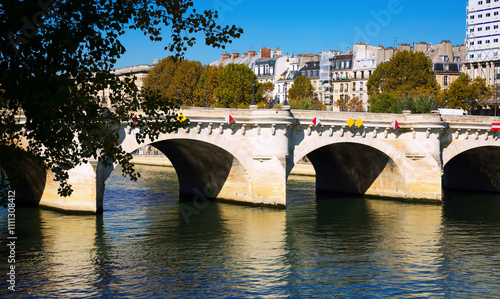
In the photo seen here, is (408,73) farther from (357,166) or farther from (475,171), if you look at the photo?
(357,166)

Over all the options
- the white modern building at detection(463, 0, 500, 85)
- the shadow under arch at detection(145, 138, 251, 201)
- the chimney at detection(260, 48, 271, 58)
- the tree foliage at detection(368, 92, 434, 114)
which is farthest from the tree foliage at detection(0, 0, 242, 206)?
the chimney at detection(260, 48, 271, 58)

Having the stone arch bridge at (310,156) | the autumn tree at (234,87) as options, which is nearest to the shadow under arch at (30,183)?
the stone arch bridge at (310,156)

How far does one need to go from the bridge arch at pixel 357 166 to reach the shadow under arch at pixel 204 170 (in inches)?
179

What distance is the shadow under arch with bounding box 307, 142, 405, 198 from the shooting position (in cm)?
5150

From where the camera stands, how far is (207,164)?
4912 centimetres

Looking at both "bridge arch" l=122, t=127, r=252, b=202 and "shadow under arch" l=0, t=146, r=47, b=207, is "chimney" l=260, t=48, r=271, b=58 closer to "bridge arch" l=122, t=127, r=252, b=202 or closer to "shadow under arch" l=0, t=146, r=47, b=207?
"bridge arch" l=122, t=127, r=252, b=202

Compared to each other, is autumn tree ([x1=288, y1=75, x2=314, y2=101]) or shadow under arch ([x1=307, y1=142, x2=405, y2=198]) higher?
autumn tree ([x1=288, y1=75, x2=314, y2=101])

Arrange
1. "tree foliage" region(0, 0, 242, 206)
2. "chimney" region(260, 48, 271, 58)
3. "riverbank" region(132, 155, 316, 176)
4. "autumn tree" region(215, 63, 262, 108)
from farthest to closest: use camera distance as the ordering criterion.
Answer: "chimney" region(260, 48, 271, 58) → "autumn tree" region(215, 63, 262, 108) → "riverbank" region(132, 155, 316, 176) → "tree foliage" region(0, 0, 242, 206)

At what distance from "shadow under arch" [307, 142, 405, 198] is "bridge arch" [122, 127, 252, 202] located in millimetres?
9572

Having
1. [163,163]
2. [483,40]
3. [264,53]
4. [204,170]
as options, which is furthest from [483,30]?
[204,170]

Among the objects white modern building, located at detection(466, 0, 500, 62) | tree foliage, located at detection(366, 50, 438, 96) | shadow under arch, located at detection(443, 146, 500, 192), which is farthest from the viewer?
white modern building, located at detection(466, 0, 500, 62)

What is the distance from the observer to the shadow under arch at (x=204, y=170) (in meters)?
45.9

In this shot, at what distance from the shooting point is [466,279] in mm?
26359

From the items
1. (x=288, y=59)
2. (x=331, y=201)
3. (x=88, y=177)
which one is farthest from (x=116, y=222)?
(x=288, y=59)
